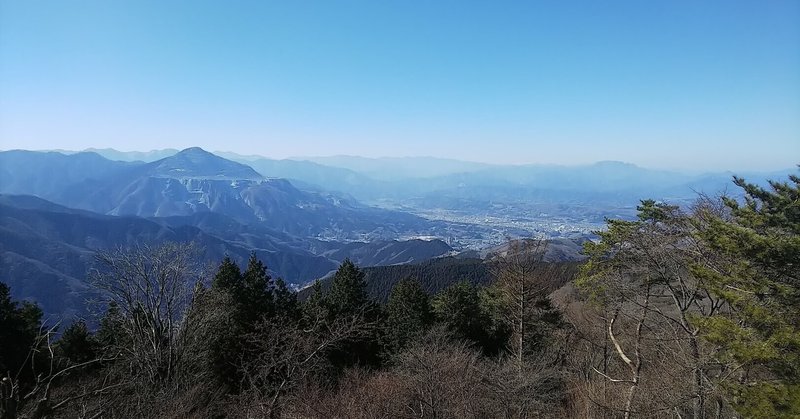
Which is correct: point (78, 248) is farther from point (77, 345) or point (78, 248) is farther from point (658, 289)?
point (658, 289)

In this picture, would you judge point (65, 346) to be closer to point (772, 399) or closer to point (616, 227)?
point (616, 227)

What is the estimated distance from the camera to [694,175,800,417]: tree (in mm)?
7129

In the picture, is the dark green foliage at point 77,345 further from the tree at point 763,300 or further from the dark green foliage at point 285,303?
the tree at point 763,300

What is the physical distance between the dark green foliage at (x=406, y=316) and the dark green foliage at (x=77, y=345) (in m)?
15.7

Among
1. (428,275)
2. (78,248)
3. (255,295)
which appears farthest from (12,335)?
(78,248)

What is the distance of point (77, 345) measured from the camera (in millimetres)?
21891

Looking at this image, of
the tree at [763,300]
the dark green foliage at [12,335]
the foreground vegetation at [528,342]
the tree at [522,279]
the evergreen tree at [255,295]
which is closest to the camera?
Answer: the tree at [763,300]

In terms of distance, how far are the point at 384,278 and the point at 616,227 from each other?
7570cm

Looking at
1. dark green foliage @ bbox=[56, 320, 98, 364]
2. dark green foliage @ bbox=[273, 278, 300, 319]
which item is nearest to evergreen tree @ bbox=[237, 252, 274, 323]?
dark green foliage @ bbox=[273, 278, 300, 319]

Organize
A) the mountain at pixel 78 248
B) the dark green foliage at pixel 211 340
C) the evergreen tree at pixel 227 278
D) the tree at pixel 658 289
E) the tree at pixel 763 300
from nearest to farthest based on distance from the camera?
the tree at pixel 763 300
the tree at pixel 658 289
the dark green foliage at pixel 211 340
the evergreen tree at pixel 227 278
the mountain at pixel 78 248

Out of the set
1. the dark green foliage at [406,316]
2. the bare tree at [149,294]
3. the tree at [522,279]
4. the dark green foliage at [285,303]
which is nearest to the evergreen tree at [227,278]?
the dark green foliage at [285,303]

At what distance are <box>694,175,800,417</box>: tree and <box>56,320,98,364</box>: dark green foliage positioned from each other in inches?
1032

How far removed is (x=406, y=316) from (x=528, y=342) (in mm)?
6896

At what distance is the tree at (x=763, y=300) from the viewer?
7.13 meters
